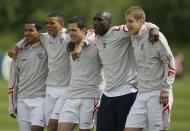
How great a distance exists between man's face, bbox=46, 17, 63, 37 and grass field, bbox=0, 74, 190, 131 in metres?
7.01

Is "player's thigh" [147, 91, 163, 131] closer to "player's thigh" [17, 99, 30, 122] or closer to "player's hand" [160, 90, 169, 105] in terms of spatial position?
"player's hand" [160, 90, 169, 105]

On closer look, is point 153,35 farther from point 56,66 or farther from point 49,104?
point 49,104

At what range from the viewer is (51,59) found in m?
14.5

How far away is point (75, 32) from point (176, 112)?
13.3 meters

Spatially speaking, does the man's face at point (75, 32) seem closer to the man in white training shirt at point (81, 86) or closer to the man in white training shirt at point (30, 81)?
the man in white training shirt at point (81, 86)

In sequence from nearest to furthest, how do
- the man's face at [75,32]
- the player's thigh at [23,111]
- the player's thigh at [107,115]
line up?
the player's thigh at [107,115] < the man's face at [75,32] < the player's thigh at [23,111]

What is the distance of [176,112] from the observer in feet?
88.2

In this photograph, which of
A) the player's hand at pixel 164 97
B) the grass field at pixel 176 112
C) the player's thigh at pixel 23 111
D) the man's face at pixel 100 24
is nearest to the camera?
the player's hand at pixel 164 97

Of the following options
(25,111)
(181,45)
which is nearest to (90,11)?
(181,45)

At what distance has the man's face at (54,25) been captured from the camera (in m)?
14.3

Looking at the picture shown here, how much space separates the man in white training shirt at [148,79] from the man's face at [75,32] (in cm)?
118

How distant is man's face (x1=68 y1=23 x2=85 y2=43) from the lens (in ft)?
45.9

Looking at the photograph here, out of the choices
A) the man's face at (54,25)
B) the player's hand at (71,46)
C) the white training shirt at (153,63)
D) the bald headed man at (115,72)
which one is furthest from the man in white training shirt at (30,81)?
the white training shirt at (153,63)

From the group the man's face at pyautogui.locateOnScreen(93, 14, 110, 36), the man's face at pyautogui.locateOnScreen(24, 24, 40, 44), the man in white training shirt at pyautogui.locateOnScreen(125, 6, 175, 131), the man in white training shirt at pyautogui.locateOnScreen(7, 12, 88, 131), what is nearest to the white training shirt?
the man in white training shirt at pyautogui.locateOnScreen(125, 6, 175, 131)
